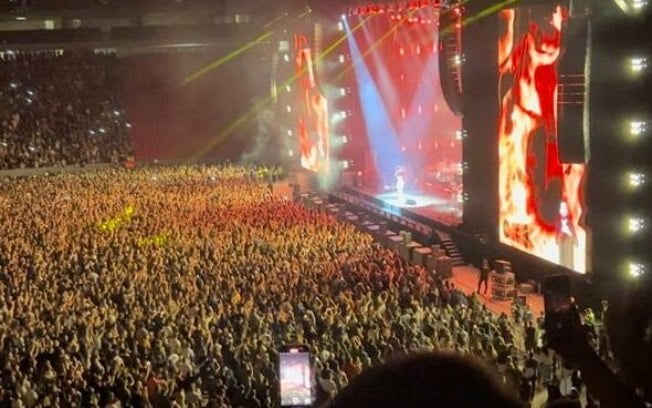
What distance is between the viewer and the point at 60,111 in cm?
4206

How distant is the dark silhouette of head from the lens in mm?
1222

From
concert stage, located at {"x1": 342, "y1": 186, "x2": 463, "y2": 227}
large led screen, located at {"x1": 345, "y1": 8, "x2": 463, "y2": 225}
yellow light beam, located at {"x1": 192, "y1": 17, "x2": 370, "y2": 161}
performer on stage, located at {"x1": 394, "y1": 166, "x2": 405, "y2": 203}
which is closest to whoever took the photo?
concert stage, located at {"x1": 342, "y1": 186, "x2": 463, "y2": 227}

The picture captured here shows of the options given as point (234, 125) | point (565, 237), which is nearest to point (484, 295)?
point (565, 237)

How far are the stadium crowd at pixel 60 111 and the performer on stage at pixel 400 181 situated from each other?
15800mm

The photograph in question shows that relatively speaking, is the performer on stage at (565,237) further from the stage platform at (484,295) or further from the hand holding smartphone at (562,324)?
the hand holding smartphone at (562,324)

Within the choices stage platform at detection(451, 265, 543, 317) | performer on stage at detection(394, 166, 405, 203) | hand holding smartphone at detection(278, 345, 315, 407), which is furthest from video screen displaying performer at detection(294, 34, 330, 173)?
hand holding smartphone at detection(278, 345, 315, 407)

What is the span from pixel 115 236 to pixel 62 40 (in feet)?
82.9

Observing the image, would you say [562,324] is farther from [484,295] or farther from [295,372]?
[484,295]

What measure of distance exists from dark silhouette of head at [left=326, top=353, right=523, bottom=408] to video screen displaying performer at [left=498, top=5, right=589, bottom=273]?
14.2 meters

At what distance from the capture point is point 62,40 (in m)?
40.8

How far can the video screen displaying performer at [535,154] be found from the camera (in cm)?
1583

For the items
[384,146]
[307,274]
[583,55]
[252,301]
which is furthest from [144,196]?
[583,55]

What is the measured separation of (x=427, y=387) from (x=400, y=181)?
90.8 feet

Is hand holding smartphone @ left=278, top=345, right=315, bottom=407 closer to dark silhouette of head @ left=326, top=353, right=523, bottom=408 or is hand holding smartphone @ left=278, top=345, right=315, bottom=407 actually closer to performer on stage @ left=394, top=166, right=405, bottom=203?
dark silhouette of head @ left=326, top=353, right=523, bottom=408
